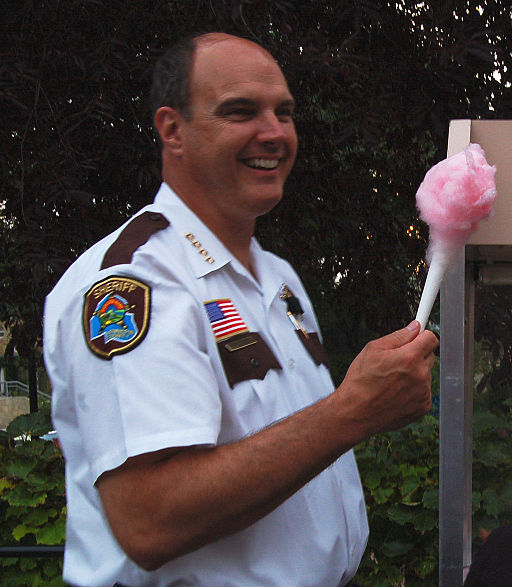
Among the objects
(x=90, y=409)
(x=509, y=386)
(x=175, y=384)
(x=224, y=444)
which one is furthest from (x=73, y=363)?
(x=509, y=386)

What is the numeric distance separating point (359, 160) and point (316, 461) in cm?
385

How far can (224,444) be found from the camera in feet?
4.59

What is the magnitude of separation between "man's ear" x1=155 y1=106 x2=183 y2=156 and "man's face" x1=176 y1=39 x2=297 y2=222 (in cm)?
3

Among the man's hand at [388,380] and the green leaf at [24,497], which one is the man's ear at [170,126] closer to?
the man's hand at [388,380]

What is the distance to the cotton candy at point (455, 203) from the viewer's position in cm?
160

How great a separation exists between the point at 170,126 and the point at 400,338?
78cm

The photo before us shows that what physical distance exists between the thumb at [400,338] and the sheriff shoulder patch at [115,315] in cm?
44

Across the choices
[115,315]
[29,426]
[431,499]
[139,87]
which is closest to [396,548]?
[431,499]

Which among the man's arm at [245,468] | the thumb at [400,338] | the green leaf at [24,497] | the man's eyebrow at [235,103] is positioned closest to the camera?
the man's arm at [245,468]

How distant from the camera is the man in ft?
4.39

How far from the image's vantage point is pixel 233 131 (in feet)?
5.78

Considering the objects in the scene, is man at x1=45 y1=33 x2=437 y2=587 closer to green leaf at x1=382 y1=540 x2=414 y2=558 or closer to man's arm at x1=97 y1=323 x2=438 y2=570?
man's arm at x1=97 y1=323 x2=438 y2=570

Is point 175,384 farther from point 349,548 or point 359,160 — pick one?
point 359,160

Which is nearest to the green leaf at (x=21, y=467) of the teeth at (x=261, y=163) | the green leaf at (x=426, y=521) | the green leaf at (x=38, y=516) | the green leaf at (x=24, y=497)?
the green leaf at (x=24, y=497)
